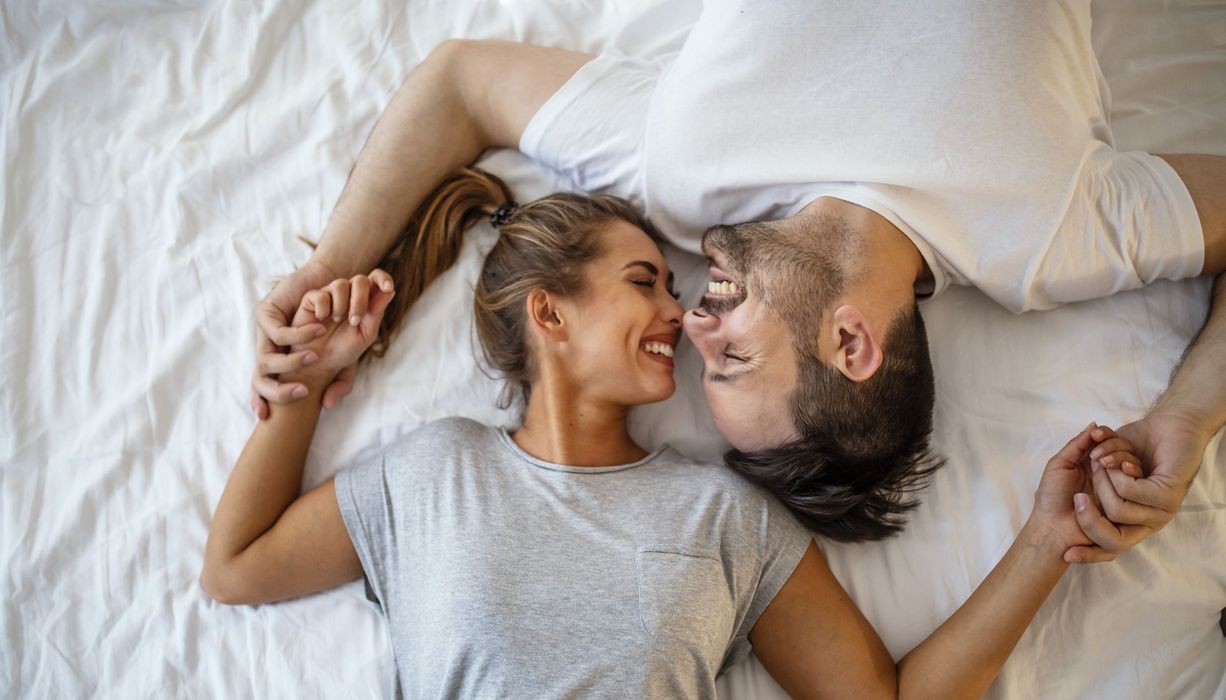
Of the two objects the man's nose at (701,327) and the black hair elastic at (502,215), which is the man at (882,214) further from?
the black hair elastic at (502,215)

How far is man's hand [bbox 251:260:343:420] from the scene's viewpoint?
5.53ft

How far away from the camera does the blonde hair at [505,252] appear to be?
1718mm

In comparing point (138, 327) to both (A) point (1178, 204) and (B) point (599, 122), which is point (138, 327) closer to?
(B) point (599, 122)

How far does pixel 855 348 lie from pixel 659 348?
37cm

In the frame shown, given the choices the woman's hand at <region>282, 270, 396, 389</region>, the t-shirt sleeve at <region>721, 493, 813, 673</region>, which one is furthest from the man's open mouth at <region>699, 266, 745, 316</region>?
the woman's hand at <region>282, 270, 396, 389</region>

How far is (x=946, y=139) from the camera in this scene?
157 centimetres

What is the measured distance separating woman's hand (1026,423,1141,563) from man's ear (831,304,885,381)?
0.36 metres

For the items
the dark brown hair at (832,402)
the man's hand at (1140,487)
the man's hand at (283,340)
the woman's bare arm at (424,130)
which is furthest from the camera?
the woman's bare arm at (424,130)

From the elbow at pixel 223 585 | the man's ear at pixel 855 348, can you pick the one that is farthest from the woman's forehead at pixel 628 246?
the elbow at pixel 223 585

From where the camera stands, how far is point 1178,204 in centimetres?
159

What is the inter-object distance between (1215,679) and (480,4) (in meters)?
1.97

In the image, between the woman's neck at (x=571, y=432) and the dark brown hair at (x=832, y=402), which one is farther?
the woman's neck at (x=571, y=432)

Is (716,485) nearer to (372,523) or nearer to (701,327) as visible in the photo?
(701,327)

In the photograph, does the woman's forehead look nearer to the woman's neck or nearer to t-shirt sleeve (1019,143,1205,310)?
the woman's neck
